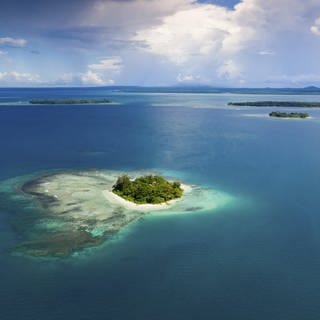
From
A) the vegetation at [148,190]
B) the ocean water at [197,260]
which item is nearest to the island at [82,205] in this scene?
the vegetation at [148,190]

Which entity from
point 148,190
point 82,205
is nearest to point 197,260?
point 148,190

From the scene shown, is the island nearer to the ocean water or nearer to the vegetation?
the vegetation

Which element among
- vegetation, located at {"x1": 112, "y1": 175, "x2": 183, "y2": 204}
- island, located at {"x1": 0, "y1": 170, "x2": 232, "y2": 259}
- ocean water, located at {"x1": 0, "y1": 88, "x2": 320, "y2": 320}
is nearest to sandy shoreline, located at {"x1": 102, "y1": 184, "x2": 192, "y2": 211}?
island, located at {"x1": 0, "y1": 170, "x2": 232, "y2": 259}

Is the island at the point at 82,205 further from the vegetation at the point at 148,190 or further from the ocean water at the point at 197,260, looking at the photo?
the ocean water at the point at 197,260

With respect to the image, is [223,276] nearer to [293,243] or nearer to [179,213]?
[293,243]

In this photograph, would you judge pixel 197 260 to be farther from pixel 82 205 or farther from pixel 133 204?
pixel 82 205

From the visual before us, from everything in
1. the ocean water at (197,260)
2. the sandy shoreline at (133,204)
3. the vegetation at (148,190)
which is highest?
the vegetation at (148,190)

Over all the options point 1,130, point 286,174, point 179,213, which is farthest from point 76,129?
point 179,213

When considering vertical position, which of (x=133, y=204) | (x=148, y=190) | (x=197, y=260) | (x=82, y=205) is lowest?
(x=197, y=260)
